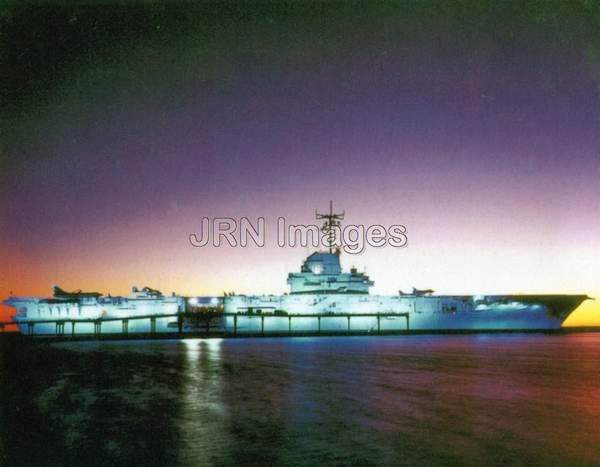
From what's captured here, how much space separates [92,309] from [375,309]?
2761cm

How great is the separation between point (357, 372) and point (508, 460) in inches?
531

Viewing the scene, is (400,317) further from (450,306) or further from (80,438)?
(80,438)

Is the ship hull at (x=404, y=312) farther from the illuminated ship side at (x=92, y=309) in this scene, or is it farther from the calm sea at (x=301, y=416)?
the calm sea at (x=301, y=416)

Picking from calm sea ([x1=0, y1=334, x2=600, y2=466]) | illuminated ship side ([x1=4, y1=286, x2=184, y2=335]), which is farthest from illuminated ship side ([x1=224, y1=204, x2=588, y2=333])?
calm sea ([x1=0, y1=334, x2=600, y2=466])

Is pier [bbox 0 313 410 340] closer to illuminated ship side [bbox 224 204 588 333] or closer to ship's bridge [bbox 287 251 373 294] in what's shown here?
illuminated ship side [bbox 224 204 588 333]

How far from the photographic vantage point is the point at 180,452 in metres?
9.43

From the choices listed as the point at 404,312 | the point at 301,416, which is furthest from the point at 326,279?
the point at 301,416

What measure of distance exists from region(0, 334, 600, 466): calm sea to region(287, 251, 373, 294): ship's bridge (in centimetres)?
3474

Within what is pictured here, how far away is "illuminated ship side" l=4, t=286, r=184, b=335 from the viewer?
57812 mm

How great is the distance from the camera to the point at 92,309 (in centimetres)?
5856

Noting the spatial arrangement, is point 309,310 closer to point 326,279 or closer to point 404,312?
point 326,279

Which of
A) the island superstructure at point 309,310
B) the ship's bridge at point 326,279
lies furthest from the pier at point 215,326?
the ship's bridge at point 326,279

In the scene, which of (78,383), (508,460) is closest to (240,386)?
(78,383)

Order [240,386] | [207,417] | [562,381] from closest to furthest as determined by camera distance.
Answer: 1. [207,417]
2. [240,386]
3. [562,381]
